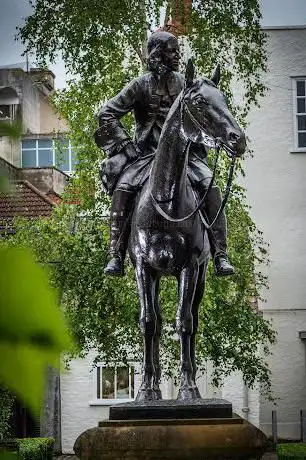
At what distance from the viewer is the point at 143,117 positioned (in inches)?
355

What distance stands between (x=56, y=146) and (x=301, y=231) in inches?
321

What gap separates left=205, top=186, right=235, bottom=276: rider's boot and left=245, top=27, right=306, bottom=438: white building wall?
894 inches

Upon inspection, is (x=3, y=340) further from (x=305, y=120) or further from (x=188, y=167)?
(x=305, y=120)

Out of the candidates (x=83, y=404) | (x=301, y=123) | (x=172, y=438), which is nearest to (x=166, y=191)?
(x=172, y=438)

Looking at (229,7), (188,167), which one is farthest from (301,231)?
(188,167)

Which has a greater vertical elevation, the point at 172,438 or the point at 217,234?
the point at 217,234

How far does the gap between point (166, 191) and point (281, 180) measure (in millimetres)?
23786

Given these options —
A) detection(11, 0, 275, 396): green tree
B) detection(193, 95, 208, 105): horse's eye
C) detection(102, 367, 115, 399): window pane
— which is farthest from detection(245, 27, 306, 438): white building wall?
detection(193, 95, 208, 105): horse's eye

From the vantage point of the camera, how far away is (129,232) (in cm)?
874

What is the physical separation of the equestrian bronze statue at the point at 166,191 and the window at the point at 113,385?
2124 cm

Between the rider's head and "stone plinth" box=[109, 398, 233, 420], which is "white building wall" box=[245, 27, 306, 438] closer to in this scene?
the rider's head

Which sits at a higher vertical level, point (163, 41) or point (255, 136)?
point (255, 136)

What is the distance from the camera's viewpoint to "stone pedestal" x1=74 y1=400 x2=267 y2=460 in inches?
308

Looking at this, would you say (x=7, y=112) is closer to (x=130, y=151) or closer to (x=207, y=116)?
(x=207, y=116)
